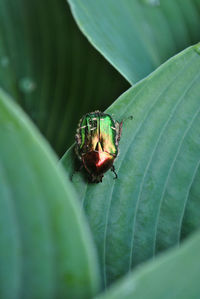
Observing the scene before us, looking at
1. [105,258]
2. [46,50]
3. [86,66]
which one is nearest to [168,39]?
[86,66]

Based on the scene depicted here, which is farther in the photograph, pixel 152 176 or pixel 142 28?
pixel 142 28

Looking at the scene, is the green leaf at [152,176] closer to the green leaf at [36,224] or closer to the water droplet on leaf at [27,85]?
the green leaf at [36,224]

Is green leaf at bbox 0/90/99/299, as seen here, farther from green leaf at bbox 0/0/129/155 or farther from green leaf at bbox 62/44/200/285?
green leaf at bbox 0/0/129/155

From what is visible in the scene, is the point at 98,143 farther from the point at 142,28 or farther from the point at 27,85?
the point at 27,85

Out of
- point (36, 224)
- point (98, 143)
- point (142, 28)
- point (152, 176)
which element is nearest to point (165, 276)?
point (36, 224)

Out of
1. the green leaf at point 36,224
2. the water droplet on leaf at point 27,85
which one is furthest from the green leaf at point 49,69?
the green leaf at point 36,224

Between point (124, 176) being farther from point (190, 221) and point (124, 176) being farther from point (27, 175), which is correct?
point (27, 175)
